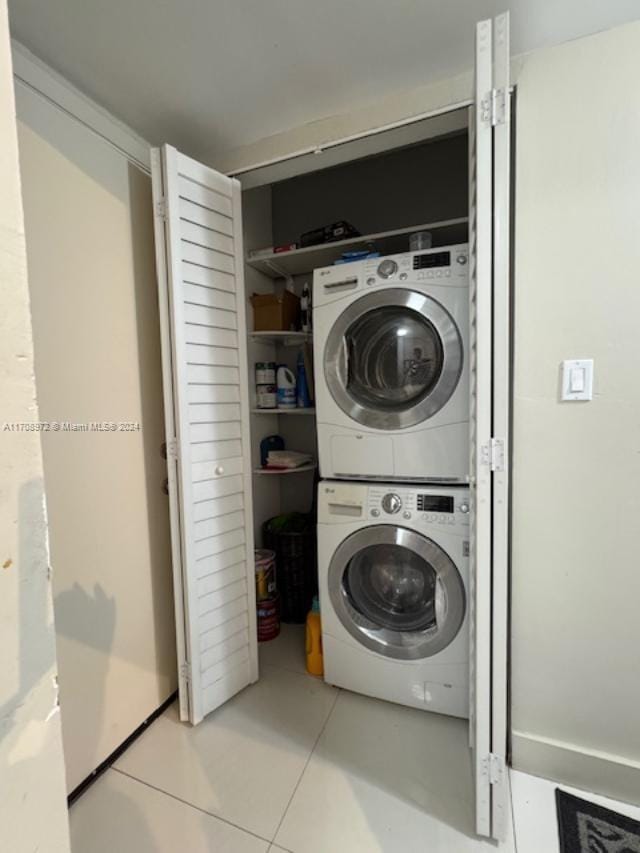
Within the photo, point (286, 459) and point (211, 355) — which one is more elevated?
point (211, 355)

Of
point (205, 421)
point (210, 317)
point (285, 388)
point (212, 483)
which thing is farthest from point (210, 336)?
point (285, 388)

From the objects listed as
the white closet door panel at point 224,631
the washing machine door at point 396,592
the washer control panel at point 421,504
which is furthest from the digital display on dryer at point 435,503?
the white closet door panel at point 224,631

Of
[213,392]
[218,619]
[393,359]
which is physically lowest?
[218,619]

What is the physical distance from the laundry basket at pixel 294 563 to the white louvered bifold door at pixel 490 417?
3.88ft

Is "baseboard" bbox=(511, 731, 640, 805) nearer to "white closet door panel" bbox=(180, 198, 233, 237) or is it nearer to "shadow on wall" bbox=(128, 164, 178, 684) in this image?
"shadow on wall" bbox=(128, 164, 178, 684)

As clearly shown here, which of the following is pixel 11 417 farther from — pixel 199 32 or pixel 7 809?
pixel 199 32

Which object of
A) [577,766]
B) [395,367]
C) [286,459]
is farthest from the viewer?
[286,459]

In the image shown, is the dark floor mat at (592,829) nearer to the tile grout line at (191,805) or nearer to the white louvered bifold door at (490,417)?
the white louvered bifold door at (490,417)

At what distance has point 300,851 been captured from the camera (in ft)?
3.40

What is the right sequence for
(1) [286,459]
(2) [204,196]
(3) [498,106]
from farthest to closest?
(1) [286,459] → (2) [204,196] → (3) [498,106]

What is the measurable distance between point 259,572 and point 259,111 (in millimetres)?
1950

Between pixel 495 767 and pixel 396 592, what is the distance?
0.61 metres

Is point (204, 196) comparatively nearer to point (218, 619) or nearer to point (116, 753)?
point (218, 619)

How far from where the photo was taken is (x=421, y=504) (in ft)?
4.58
